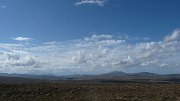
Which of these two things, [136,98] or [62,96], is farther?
[62,96]

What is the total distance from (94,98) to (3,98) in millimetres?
13435

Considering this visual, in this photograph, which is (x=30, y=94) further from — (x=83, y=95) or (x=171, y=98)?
(x=171, y=98)

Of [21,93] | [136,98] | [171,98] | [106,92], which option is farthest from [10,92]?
[171,98]

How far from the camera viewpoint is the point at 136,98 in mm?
37719

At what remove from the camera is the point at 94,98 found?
38781mm

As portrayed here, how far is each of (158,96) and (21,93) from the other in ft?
67.0

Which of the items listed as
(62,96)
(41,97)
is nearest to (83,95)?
(62,96)

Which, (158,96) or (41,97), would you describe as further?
(41,97)

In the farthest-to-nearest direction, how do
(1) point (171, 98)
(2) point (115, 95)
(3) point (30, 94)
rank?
1. (3) point (30, 94)
2. (2) point (115, 95)
3. (1) point (171, 98)

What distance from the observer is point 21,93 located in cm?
4431

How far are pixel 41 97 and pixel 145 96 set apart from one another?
14.6 meters

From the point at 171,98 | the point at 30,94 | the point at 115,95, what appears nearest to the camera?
the point at 171,98

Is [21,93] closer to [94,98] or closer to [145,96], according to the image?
[94,98]

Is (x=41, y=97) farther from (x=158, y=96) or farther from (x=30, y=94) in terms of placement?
(x=158, y=96)
